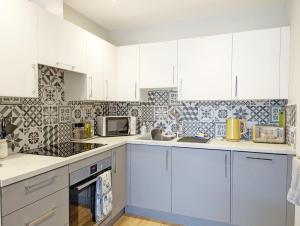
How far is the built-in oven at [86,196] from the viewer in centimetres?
161

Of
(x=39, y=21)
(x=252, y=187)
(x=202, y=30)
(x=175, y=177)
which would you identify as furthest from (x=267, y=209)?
(x=39, y=21)

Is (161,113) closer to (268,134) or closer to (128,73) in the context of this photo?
A: (128,73)

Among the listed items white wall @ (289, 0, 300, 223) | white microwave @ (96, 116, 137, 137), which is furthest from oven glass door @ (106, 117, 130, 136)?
white wall @ (289, 0, 300, 223)

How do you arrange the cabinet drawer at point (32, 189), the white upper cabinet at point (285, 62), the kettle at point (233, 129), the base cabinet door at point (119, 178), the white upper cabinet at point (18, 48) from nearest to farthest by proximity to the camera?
the cabinet drawer at point (32, 189), the white upper cabinet at point (18, 48), the white upper cabinet at point (285, 62), the base cabinet door at point (119, 178), the kettle at point (233, 129)

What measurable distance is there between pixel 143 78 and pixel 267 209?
6.04ft

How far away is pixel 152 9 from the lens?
2.38 m

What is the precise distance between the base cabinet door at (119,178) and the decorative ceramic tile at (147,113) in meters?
0.66

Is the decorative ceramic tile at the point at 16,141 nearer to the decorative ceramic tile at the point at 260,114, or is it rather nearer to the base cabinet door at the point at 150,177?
the base cabinet door at the point at 150,177

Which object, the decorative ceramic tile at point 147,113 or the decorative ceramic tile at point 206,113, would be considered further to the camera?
the decorative ceramic tile at point 147,113

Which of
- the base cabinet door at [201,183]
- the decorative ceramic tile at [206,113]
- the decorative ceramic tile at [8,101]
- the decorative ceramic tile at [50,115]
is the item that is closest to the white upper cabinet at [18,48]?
the decorative ceramic tile at [8,101]

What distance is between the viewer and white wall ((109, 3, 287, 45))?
2.33m

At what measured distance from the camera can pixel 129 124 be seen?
8.97 feet

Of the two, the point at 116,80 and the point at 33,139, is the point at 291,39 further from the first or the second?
the point at 33,139

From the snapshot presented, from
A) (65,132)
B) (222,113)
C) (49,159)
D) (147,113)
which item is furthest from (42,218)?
(222,113)
